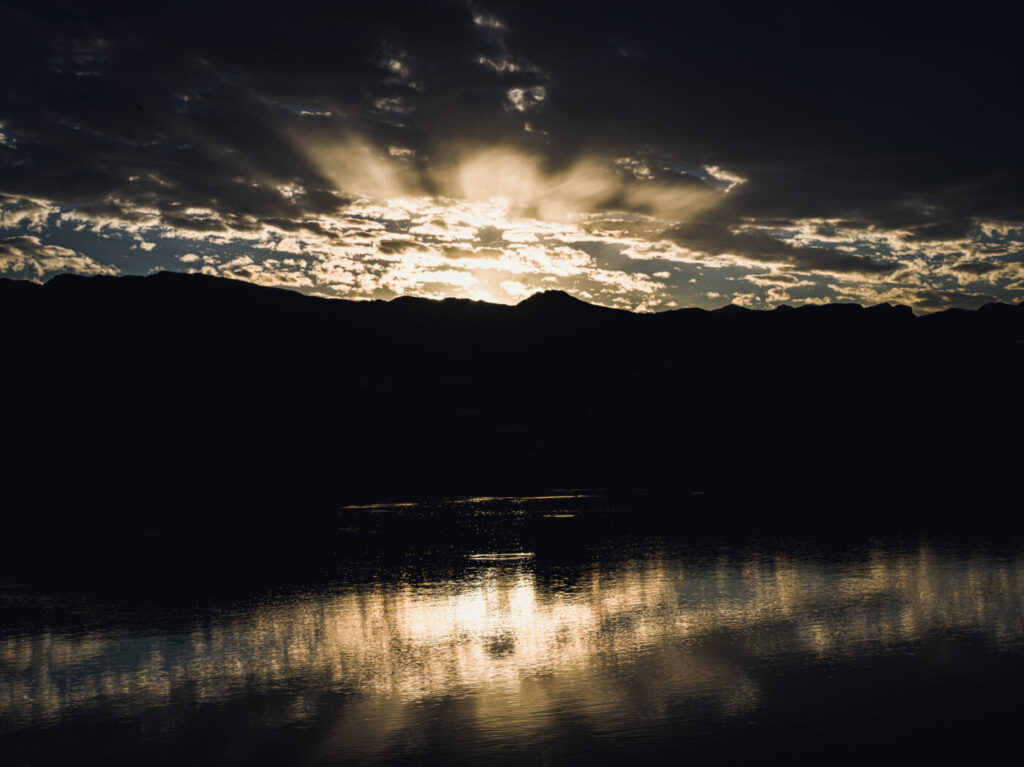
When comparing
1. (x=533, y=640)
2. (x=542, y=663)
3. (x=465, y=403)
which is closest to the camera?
(x=542, y=663)

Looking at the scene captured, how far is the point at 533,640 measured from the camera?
47.4ft

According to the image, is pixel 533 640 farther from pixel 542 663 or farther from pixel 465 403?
pixel 465 403

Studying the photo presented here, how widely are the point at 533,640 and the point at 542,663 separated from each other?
54.6 inches

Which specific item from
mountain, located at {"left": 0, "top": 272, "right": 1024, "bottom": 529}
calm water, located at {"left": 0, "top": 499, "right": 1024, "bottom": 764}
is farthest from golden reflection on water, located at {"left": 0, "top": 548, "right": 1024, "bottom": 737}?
mountain, located at {"left": 0, "top": 272, "right": 1024, "bottom": 529}

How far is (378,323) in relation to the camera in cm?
17750

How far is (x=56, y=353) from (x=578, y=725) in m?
132

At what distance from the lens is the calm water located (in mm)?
10039

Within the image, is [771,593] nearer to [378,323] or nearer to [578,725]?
[578,725]

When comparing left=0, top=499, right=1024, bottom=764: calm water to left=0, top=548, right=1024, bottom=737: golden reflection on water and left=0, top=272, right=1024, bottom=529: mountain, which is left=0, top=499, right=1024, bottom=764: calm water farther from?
left=0, top=272, right=1024, bottom=529: mountain

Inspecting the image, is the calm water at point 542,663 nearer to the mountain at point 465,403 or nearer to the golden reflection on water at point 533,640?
the golden reflection on water at point 533,640

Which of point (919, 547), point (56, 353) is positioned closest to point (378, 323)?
point (56, 353)

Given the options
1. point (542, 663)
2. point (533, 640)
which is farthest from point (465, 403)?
point (542, 663)

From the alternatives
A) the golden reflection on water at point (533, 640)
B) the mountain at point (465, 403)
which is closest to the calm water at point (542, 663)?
the golden reflection on water at point (533, 640)

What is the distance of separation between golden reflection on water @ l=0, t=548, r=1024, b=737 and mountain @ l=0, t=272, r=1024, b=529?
42.5 feet
